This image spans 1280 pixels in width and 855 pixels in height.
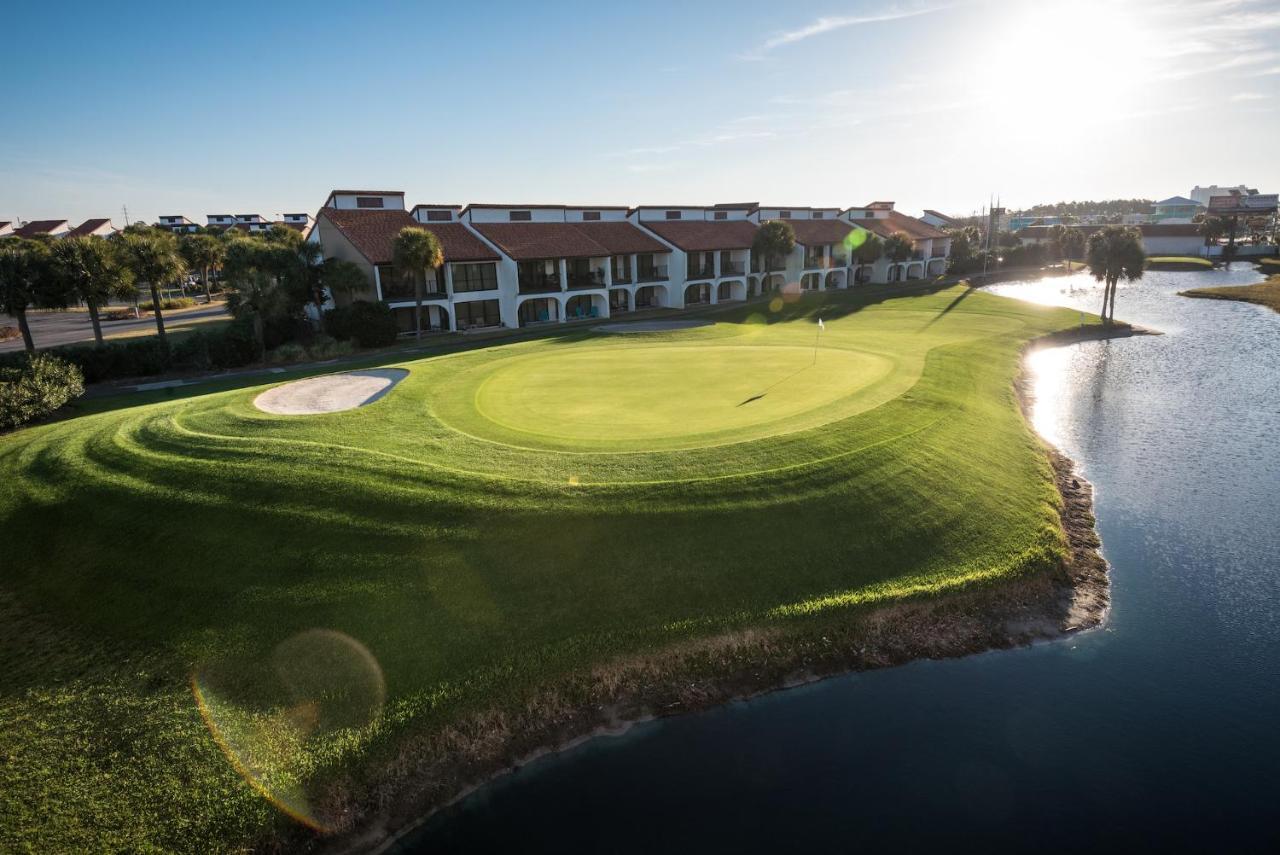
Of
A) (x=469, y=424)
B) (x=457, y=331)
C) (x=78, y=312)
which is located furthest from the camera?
(x=78, y=312)

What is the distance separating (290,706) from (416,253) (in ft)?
107

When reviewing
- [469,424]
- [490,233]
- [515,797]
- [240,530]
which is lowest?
[515,797]

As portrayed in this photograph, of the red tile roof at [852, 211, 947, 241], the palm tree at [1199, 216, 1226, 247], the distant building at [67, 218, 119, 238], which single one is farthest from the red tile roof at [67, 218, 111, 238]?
the palm tree at [1199, 216, 1226, 247]

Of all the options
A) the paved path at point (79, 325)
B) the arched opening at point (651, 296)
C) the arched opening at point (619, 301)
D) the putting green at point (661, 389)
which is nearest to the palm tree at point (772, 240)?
the arched opening at point (651, 296)

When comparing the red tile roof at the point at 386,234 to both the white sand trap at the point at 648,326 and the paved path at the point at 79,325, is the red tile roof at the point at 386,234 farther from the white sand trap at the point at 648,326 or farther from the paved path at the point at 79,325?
the white sand trap at the point at 648,326

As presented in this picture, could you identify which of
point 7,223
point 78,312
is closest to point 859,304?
point 78,312

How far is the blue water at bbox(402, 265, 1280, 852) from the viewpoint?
35.9ft

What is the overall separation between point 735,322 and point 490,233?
19.4 m

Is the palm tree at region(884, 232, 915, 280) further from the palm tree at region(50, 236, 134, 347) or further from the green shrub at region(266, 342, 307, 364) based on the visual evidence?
the palm tree at region(50, 236, 134, 347)

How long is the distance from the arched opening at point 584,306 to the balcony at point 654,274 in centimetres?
498

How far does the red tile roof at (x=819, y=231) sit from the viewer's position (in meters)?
68.4

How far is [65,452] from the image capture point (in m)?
21.0

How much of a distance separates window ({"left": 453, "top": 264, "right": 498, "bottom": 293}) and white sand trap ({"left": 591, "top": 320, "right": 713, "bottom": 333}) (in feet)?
27.4

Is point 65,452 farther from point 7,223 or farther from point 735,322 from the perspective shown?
point 7,223
